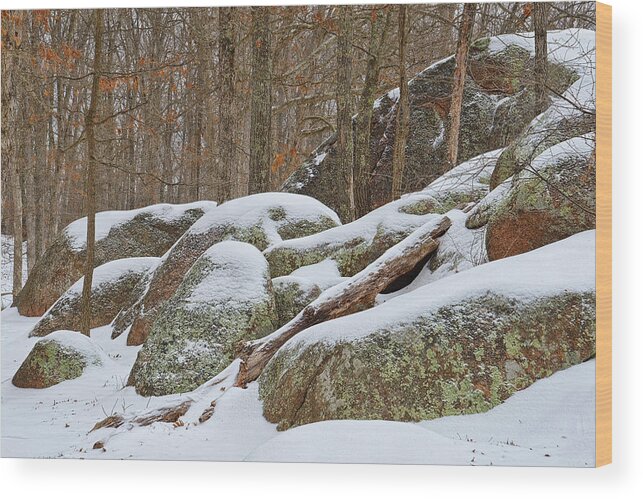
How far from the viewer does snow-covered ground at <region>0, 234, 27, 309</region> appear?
194 inches

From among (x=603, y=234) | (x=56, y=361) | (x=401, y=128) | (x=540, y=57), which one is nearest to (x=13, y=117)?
(x=56, y=361)

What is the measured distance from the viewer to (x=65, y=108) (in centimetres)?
521

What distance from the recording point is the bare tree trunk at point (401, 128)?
5648 millimetres

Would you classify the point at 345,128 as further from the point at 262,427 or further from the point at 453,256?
the point at 262,427

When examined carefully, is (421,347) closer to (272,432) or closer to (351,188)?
(272,432)

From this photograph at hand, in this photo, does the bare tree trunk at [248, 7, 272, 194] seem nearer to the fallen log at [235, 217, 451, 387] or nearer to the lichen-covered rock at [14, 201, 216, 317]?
the lichen-covered rock at [14, 201, 216, 317]

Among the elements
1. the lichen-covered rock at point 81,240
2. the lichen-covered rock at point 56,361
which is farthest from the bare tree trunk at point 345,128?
the lichen-covered rock at point 56,361

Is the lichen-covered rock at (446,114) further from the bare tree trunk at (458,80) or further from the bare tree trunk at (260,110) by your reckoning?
the bare tree trunk at (260,110)

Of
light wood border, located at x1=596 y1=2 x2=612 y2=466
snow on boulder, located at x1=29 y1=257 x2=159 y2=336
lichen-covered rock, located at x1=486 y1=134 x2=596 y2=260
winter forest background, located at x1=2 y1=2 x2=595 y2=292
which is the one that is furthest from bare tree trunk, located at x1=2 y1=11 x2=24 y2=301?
light wood border, located at x1=596 y1=2 x2=612 y2=466

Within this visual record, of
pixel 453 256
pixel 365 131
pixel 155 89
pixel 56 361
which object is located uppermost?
pixel 155 89

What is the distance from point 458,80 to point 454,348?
2.35 m

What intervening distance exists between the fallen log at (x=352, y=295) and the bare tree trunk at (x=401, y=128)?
0.58 metres

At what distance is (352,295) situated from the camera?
4.95 metres

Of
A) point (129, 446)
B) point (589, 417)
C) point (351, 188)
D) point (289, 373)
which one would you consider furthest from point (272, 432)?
point (351, 188)
